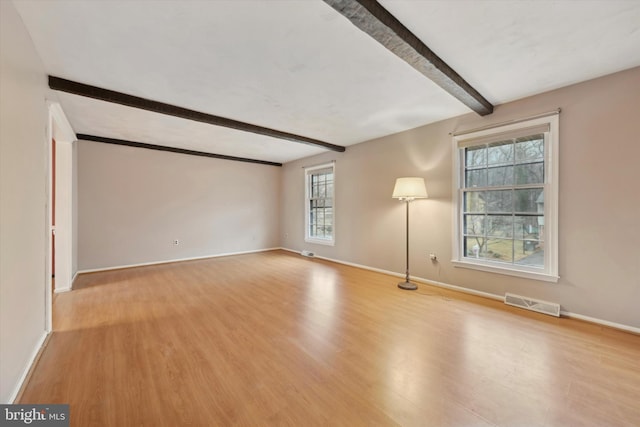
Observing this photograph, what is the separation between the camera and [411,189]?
3.60 m

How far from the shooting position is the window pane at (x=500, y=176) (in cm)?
314

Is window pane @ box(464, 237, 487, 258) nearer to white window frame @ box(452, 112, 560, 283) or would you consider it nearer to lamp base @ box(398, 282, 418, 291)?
white window frame @ box(452, 112, 560, 283)

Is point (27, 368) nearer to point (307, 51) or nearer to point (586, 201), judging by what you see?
point (307, 51)

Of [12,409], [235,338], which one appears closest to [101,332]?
[12,409]

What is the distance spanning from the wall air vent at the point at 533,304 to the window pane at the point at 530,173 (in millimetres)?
1371

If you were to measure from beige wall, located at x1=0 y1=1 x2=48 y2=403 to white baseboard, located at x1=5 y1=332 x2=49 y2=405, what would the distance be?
0.02 m

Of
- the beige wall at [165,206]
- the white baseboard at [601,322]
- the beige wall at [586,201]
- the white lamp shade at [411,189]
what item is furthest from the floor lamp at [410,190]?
the beige wall at [165,206]

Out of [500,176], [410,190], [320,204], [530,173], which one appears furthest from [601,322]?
[320,204]

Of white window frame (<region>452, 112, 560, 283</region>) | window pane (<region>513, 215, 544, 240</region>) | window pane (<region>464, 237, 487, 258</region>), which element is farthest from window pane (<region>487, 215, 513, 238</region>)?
white window frame (<region>452, 112, 560, 283</region>)

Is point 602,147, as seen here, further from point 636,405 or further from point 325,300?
point 325,300

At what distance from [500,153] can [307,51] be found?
2758 millimetres

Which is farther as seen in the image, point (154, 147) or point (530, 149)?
point (154, 147)

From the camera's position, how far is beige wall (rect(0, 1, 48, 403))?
1.44 meters

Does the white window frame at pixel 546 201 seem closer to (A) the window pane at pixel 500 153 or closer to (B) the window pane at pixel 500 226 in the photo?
(A) the window pane at pixel 500 153
